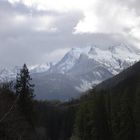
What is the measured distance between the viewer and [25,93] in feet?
229

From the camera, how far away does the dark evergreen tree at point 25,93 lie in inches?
2692

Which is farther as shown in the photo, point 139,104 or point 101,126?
point 101,126

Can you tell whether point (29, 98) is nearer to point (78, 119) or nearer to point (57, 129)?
point (78, 119)

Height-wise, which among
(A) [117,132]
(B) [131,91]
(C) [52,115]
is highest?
(C) [52,115]

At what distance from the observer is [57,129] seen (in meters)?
164

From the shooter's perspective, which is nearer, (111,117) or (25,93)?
(25,93)

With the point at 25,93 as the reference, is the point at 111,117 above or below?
below

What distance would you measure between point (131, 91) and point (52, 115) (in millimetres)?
100582

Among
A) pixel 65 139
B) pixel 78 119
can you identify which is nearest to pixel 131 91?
pixel 78 119

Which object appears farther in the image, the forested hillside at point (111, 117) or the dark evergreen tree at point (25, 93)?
the forested hillside at point (111, 117)

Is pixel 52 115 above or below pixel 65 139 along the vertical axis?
above

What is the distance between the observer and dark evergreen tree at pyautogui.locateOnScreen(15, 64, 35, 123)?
6838 cm

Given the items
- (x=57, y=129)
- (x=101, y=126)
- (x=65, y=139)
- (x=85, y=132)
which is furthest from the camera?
(x=57, y=129)

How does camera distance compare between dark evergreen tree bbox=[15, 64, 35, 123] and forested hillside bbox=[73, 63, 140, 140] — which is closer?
dark evergreen tree bbox=[15, 64, 35, 123]
